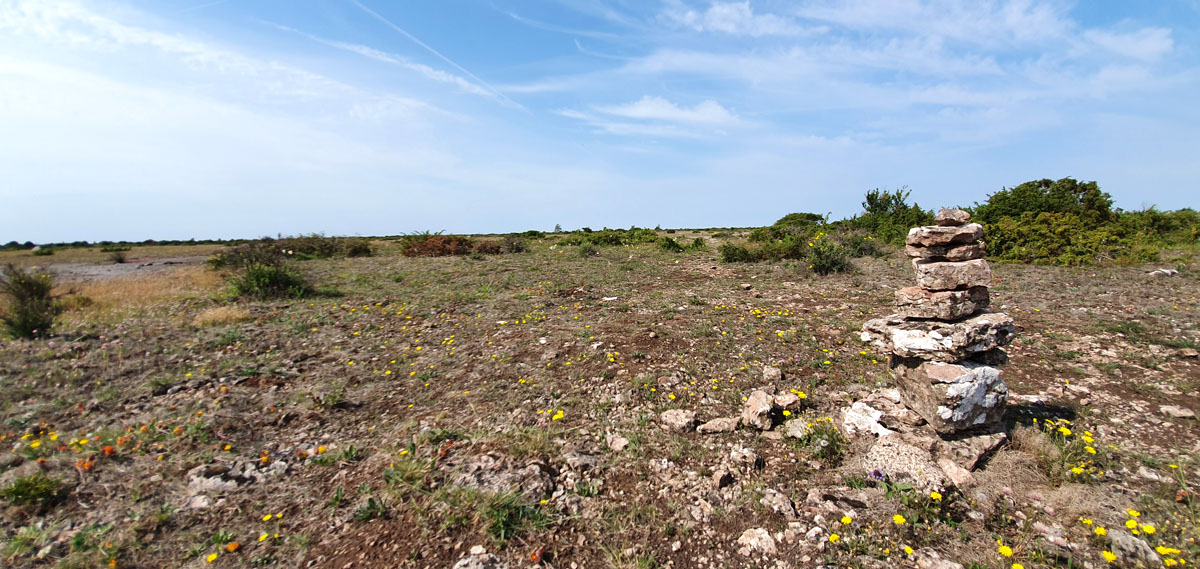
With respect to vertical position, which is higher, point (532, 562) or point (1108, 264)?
point (1108, 264)

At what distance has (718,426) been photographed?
4.50 metres

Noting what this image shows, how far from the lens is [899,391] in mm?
4840

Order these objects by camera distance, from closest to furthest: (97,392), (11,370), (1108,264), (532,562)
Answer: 1. (532,562)
2. (97,392)
3. (11,370)
4. (1108,264)

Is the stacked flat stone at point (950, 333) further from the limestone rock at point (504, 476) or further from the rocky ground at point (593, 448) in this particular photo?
the limestone rock at point (504, 476)

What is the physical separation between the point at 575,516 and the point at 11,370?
27.0 feet

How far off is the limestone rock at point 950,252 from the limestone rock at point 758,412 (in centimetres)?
186

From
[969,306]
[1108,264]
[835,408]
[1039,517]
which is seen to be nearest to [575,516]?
[835,408]

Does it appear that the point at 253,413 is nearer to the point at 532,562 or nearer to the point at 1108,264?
the point at 532,562

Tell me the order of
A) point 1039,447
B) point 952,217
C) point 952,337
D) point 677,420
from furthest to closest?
point 677,420
point 952,217
point 952,337
point 1039,447

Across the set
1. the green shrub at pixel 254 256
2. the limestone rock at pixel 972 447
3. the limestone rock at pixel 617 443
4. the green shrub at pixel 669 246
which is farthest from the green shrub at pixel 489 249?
the limestone rock at pixel 972 447

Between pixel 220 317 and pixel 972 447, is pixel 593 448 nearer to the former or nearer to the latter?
pixel 972 447

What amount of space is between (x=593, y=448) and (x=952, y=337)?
333 cm

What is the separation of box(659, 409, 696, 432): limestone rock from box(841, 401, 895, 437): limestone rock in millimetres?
1393

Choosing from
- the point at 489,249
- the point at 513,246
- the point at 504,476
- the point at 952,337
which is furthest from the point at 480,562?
the point at 489,249
